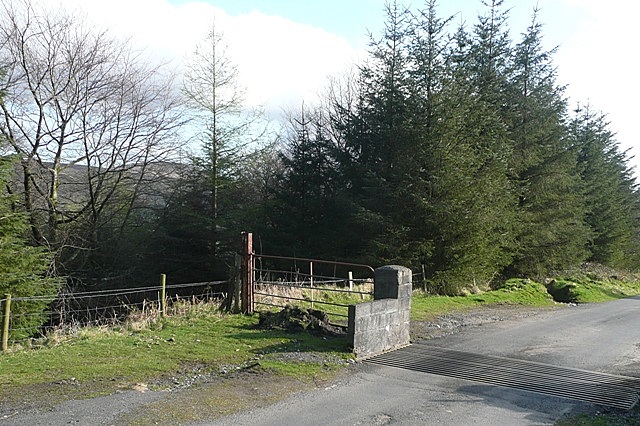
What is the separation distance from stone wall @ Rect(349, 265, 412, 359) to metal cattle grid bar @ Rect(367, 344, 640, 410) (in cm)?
20

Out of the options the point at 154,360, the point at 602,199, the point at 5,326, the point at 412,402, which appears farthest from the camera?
the point at 602,199

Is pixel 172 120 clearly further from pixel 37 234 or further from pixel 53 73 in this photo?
pixel 37 234

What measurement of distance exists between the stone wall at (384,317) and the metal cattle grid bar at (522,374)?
0.20m

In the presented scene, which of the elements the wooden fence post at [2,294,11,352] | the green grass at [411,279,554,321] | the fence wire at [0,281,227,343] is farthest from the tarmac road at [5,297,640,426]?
the fence wire at [0,281,227,343]

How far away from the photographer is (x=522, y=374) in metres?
8.28

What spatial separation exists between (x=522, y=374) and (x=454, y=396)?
68.3 inches

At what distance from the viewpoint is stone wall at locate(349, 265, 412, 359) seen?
891cm

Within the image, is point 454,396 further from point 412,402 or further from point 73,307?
point 73,307

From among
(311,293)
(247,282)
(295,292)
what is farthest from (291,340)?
(311,293)

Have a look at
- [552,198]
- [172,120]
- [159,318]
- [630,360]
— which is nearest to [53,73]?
[172,120]

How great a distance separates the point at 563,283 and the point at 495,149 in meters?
5.90

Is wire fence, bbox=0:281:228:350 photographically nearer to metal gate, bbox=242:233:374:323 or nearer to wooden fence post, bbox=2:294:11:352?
wooden fence post, bbox=2:294:11:352

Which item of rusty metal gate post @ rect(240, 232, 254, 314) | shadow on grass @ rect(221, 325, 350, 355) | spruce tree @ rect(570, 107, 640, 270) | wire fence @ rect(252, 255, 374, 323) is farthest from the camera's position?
spruce tree @ rect(570, 107, 640, 270)

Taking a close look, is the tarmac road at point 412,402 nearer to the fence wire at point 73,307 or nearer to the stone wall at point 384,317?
the stone wall at point 384,317
